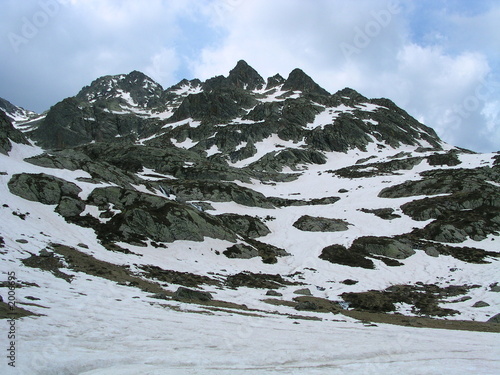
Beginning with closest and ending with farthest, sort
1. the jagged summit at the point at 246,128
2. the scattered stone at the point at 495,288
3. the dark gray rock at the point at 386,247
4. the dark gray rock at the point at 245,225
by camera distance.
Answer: the scattered stone at the point at 495,288, the dark gray rock at the point at 386,247, the dark gray rock at the point at 245,225, the jagged summit at the point at 246,128

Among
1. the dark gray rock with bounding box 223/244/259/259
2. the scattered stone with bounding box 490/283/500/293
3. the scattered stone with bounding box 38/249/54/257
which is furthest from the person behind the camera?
the dark gray rock with bounding box 223/244/259/259

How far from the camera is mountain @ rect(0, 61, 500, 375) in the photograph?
36.6 ft

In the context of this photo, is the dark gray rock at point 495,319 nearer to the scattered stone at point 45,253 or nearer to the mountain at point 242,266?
the mountain at point 242,266

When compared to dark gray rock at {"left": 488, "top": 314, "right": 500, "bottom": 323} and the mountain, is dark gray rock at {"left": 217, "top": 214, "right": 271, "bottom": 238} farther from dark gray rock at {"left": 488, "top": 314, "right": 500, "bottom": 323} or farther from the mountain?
dark gray rock at {"left": 488, "top": 314, "right": 500, "bottom": 323}

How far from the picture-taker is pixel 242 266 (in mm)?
37562

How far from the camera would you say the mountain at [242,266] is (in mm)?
11156

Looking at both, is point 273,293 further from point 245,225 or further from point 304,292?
point 245,225

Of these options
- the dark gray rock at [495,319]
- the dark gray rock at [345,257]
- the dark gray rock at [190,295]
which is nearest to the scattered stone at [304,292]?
the dark gray rock at [190,295]

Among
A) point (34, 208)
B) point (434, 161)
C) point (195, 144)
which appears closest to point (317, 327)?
point (34, 208)

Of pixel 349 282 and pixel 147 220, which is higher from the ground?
pixel 147 220

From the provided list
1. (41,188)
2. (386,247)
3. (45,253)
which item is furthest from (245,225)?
(45,253)

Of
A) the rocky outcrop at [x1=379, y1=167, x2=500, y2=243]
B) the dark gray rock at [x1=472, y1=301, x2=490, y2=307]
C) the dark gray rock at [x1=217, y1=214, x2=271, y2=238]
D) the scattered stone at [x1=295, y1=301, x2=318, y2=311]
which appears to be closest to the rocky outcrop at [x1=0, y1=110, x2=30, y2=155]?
the dark gray rock at [x1=217, y1=214, x2=271, y2=238]

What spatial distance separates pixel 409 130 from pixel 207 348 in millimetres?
194099

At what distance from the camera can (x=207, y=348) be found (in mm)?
11164
